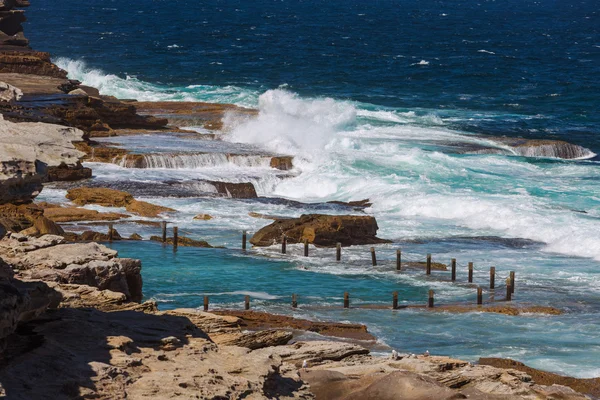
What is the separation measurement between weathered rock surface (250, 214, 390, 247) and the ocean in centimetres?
73

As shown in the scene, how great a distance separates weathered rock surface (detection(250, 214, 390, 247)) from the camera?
1576 inches

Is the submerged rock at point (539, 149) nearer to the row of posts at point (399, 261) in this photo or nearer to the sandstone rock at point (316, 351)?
the row of posts at point (399, 261)

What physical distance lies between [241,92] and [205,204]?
42.9m

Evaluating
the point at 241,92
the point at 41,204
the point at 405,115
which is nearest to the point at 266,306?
the point at 41,204

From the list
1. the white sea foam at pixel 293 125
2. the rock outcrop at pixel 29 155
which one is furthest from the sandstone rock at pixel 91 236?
the rock outcrop at pixel 29 155

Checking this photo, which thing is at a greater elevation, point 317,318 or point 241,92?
point 241,92

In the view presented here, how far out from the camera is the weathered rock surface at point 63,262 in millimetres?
19312

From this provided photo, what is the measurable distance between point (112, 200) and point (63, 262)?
25.1 metres

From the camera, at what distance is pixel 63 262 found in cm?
1986

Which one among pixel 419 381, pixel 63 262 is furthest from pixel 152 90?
pixel 419 381

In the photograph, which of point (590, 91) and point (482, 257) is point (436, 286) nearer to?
point (482, 257)

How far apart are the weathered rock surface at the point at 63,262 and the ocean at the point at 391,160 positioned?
289 inches

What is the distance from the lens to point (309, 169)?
56.4m

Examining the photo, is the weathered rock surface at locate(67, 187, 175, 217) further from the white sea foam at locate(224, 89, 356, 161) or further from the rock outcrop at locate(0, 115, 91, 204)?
the rock outcrop at locate(0, 115, 91, 204)
